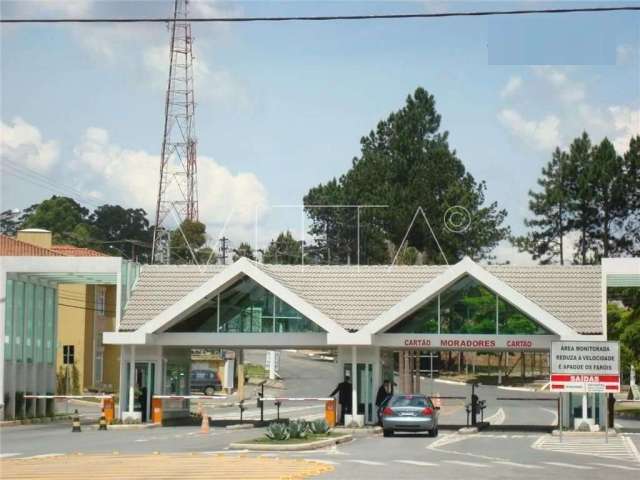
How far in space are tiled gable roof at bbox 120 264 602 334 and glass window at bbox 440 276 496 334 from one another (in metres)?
0.92

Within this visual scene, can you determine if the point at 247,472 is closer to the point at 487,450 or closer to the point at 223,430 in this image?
the point at 487,450

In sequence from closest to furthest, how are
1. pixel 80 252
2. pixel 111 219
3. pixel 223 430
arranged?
pixel 223 430 < pixel 80 252 < pixel 111 219

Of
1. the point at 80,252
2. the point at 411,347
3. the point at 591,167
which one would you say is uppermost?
the point at 591,167

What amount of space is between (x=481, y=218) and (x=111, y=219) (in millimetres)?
61212

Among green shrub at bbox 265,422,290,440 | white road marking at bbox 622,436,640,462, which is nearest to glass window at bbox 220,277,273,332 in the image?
white road marking at bbox 622,436,640,462

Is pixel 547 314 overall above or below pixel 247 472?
above

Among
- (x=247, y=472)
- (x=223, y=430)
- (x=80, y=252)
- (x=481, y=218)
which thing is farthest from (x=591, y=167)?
(x=247, y=472)

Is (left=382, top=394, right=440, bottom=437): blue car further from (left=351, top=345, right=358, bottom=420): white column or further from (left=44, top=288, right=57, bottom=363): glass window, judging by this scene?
(left=44, top=288, right=57, bottom=363): glass window

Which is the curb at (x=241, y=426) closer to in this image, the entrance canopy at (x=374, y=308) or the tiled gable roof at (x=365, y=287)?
the entrance canopy at (x=374, y=308)

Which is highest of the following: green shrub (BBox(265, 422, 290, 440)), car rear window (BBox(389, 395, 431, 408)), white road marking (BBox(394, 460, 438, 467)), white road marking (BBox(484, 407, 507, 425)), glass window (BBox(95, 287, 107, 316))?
glass window (BBox(95, 287, 107, 316))

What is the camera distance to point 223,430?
44469mm

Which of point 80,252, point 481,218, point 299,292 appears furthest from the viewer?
point 481,218

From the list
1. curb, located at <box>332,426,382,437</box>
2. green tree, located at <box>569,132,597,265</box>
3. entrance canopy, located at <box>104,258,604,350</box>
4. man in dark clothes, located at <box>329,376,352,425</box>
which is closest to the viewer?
curb, located at <box>332,426,382,437</box>

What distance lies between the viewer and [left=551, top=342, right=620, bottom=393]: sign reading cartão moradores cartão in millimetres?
38000
